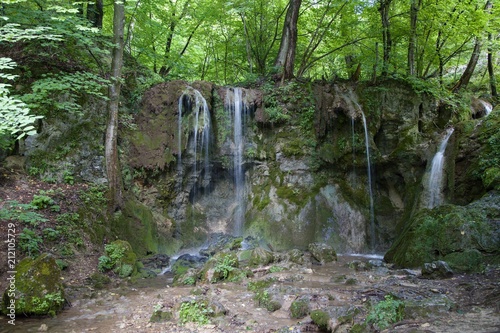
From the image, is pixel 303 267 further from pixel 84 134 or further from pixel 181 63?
pixel 181 63

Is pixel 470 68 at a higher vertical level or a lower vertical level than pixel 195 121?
higher

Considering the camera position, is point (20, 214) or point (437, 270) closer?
point (437, 270)

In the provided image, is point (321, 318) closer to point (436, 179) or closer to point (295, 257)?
point (295, 257)

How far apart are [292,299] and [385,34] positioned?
1100cm

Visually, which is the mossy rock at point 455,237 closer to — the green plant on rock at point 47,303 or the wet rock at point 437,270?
the wet rock at point 437,270

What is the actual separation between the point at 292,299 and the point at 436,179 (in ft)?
21.3

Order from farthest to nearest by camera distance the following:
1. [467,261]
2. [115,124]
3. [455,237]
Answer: [115,124] → [455,237] → [467,261]

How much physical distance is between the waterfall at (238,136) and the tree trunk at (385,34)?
523 cm

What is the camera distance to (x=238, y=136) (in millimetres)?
12164

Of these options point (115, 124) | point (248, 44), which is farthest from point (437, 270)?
point (248, 44)

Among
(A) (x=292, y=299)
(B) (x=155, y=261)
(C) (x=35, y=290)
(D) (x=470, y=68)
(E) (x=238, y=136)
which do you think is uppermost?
(D) (x=470, y=68)

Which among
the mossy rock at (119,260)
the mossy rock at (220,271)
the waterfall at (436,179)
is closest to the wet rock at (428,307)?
the mossy rock at (220,271)

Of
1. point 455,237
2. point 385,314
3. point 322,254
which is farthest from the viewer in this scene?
point 322,254

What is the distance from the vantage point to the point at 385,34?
42.6ft
